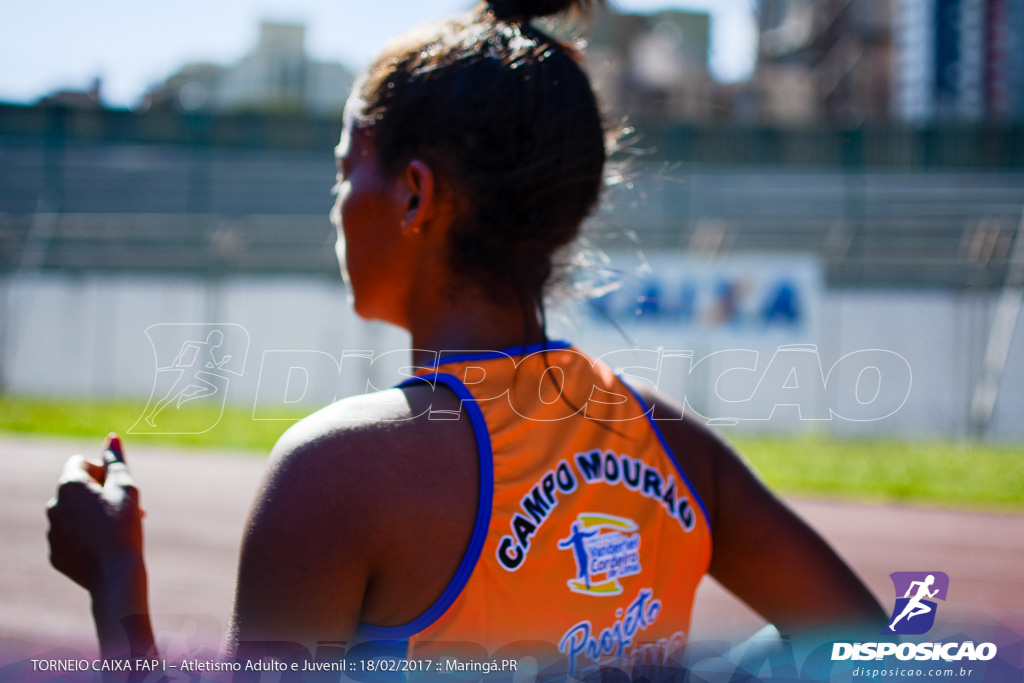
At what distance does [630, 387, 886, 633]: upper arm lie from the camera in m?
1.23

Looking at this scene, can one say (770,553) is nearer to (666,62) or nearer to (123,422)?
(123,422)

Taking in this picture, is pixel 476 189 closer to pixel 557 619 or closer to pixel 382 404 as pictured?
pixel 382 404

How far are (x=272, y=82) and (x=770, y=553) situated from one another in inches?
923

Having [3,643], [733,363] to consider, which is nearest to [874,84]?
[733,363]

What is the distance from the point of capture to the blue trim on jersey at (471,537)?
2.97ft

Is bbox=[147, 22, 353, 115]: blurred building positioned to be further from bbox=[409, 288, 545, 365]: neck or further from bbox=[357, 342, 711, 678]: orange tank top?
bbox=[357, 342, 711, 678]: orange tank top

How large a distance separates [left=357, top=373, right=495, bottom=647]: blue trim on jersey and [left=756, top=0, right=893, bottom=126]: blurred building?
29861 millimetres

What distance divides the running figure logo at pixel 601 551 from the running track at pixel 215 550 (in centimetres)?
221

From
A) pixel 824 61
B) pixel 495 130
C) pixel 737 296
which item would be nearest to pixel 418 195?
pixel 495 130

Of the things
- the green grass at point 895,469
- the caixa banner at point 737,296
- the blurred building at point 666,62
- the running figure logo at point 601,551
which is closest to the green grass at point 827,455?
the green grass at point 895,469

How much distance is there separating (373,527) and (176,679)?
0.36 meters

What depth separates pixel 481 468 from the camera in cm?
94

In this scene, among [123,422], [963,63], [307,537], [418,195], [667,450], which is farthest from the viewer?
[963,63]

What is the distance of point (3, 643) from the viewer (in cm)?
338
